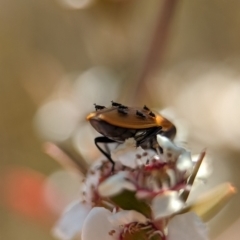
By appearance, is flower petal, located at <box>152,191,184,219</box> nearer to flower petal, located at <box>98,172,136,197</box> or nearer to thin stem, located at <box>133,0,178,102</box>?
flower petal, located at <box>98,172,136,197</box>

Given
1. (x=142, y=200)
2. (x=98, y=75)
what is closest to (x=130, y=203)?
(x=142, y=200)

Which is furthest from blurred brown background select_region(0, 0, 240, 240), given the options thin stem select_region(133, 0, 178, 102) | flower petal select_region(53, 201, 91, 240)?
flower petal select_region(53, 201, 91, 240)

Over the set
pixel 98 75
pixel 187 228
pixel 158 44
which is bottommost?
pixel 187 228

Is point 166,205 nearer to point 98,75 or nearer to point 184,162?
point 184,162

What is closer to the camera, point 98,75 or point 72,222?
point 72,222

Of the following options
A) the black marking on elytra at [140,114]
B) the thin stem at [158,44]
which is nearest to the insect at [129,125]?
the black marking on elytra at [140,114]
